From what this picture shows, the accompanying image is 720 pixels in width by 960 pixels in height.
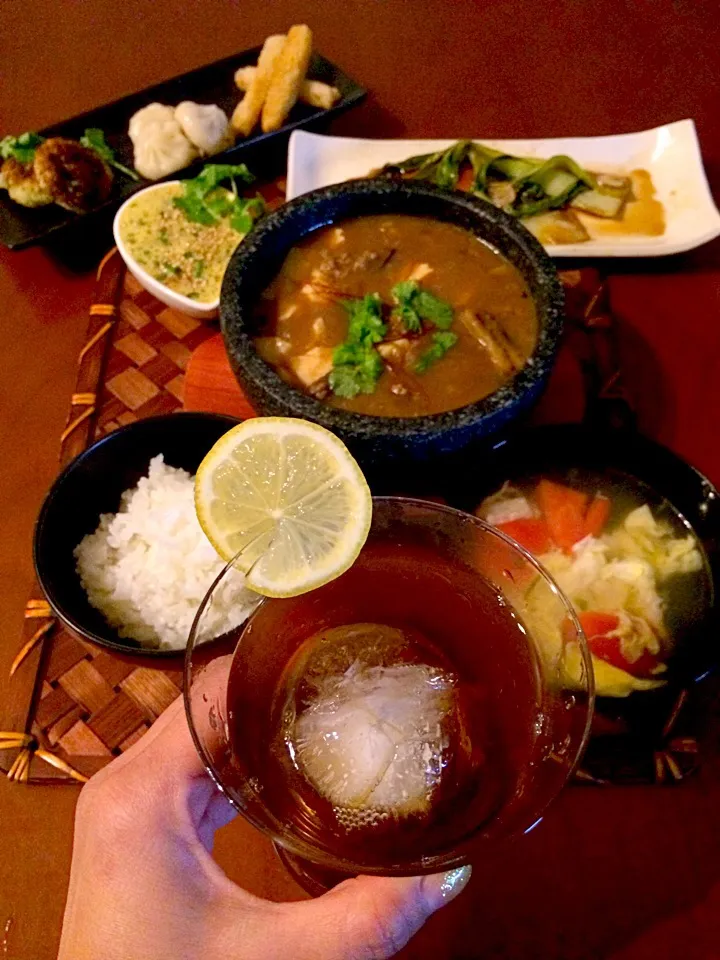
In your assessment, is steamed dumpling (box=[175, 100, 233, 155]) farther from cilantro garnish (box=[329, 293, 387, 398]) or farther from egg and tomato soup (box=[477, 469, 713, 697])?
egg and tomato soup (box=[477, 469, 713, 697])

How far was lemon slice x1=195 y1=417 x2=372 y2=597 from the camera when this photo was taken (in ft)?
2.97

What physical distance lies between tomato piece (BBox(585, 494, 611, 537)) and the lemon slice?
0.63m

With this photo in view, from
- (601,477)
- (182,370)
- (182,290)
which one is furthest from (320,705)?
(182,290)

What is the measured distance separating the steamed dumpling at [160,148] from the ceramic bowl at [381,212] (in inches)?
23.8

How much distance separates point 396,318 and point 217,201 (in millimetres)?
650

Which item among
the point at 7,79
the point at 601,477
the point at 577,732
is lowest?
the point at 601,477

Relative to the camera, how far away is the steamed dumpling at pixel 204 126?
193 centimetres

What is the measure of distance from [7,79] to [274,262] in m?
1.42

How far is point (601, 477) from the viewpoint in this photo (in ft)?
4.67

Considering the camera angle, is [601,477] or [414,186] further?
[414,186]

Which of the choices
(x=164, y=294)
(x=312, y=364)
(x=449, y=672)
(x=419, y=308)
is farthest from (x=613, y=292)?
(x=449, y=672)

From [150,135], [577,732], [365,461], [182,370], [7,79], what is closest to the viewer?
[577,732]

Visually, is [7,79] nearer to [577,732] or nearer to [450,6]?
[450,6]

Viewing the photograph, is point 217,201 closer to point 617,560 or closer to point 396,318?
point 396,318
